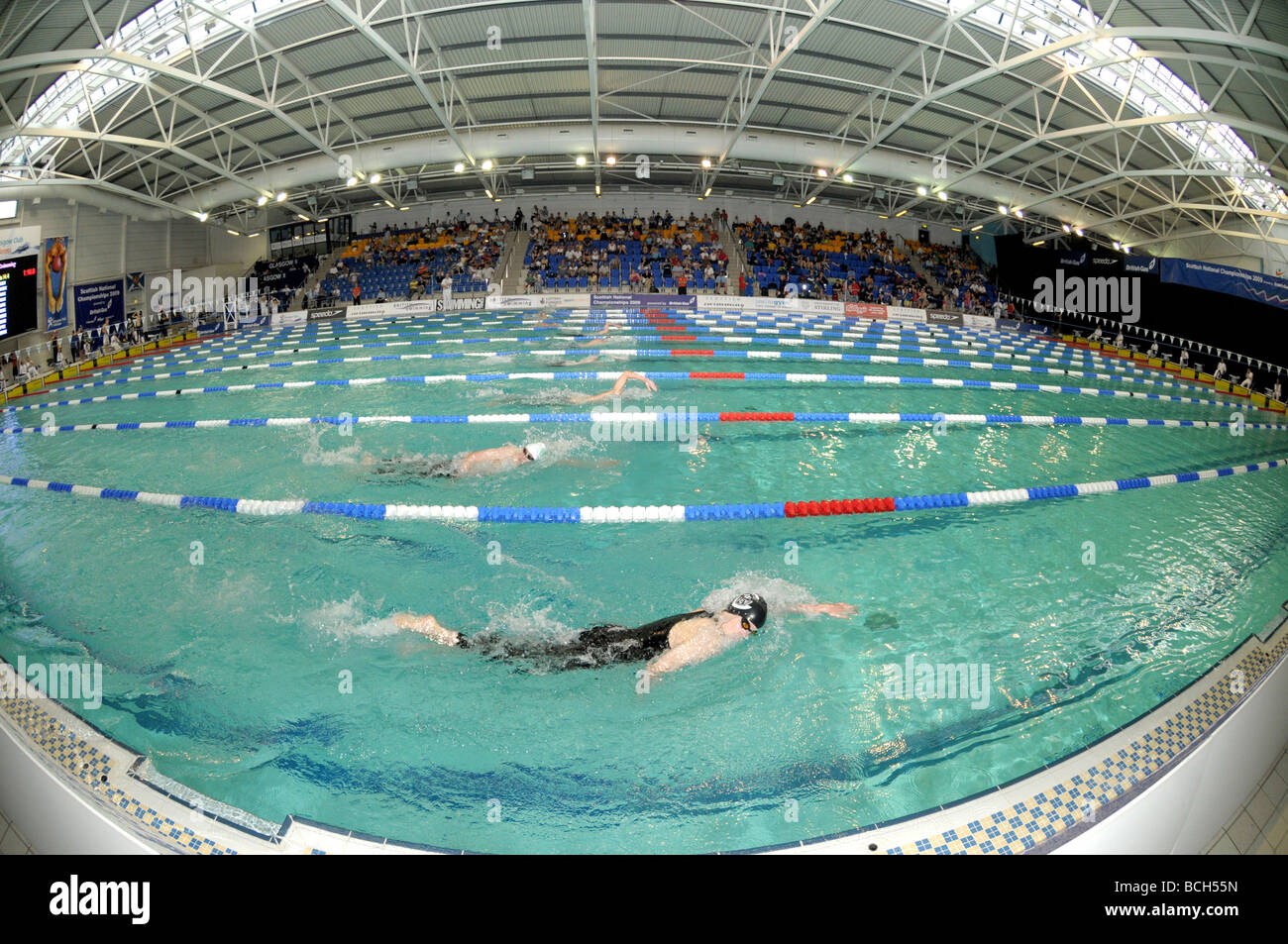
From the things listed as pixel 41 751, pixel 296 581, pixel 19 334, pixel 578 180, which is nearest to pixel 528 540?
pixel 296 581

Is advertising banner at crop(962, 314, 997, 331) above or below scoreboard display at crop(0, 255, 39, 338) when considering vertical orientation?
above

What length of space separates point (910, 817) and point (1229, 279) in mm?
26801

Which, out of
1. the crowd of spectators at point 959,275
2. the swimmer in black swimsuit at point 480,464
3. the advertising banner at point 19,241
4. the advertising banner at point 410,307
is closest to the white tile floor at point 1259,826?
the swimmer in black swimsuit at point 480,464

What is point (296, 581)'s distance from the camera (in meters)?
5.27

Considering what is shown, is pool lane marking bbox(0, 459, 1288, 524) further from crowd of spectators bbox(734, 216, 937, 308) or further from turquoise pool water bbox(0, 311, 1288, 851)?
crowd of spectators bbox(734, 216, 937, 308)

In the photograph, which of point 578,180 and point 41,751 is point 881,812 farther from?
point 578,180

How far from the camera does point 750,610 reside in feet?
14.8

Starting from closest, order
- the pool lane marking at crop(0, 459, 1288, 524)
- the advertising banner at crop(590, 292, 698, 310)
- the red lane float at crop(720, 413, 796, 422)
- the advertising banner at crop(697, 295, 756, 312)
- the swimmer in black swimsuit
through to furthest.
→ the pool lane marking at crop(0, 459, 1288, 524), the swimmer in black swimsuit, the red lane float at crop(720, 413, 796, 422), the advertising banner at crop(590, 292, 698, 310), the advertising banner at crop(697, 295, 756, 312)

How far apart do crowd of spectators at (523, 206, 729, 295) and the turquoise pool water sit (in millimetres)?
16996

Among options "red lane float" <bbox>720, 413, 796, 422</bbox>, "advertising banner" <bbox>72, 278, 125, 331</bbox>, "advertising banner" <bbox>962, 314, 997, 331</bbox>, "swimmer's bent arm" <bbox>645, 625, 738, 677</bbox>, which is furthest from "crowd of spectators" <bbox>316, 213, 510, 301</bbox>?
"swimmer's bent arm" <bbox>645, 625, 738, 677</bbox>

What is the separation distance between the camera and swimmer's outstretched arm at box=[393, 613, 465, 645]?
447 centimetres

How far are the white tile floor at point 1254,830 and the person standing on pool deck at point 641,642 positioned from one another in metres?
2.19

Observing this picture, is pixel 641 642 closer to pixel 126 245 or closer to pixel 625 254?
pixel 625 254
